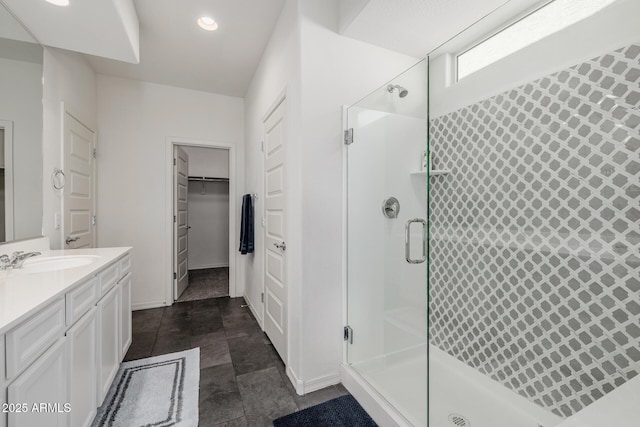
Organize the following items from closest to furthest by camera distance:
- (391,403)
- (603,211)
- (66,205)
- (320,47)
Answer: (603,211)
(391,403)
(320,47)
(66,205)

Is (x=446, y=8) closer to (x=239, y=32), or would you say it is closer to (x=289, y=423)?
(x=239, y=32)

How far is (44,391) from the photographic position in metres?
0.96

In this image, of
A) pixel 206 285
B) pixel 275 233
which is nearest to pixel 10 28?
pixel 275 233

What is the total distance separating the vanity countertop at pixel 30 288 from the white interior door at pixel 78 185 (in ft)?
3.92

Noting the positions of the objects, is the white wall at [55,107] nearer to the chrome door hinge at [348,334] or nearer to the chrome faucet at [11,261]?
the chrome faucet at [11,261]

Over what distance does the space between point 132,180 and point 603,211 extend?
4.24 m

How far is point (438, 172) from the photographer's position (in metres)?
2.11

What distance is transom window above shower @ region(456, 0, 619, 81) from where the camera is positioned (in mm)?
1455

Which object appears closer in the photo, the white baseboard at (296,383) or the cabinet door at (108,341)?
the cabinet door at (108,341)

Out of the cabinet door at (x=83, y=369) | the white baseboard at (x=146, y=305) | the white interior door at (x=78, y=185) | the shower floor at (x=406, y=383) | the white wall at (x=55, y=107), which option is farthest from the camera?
the white baseboard at (x=146, y=305)

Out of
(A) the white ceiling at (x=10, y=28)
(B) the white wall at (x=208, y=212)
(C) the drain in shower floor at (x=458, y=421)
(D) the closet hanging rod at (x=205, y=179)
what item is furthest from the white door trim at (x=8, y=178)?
(B) the white wall at (x=208, y=212)

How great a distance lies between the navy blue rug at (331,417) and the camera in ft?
4.91

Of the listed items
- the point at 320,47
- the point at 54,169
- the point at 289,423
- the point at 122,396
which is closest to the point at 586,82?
A: the point at 320,47

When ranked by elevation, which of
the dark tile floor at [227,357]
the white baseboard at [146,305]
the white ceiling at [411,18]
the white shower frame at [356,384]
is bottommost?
the dark tile floor at [227,357]
